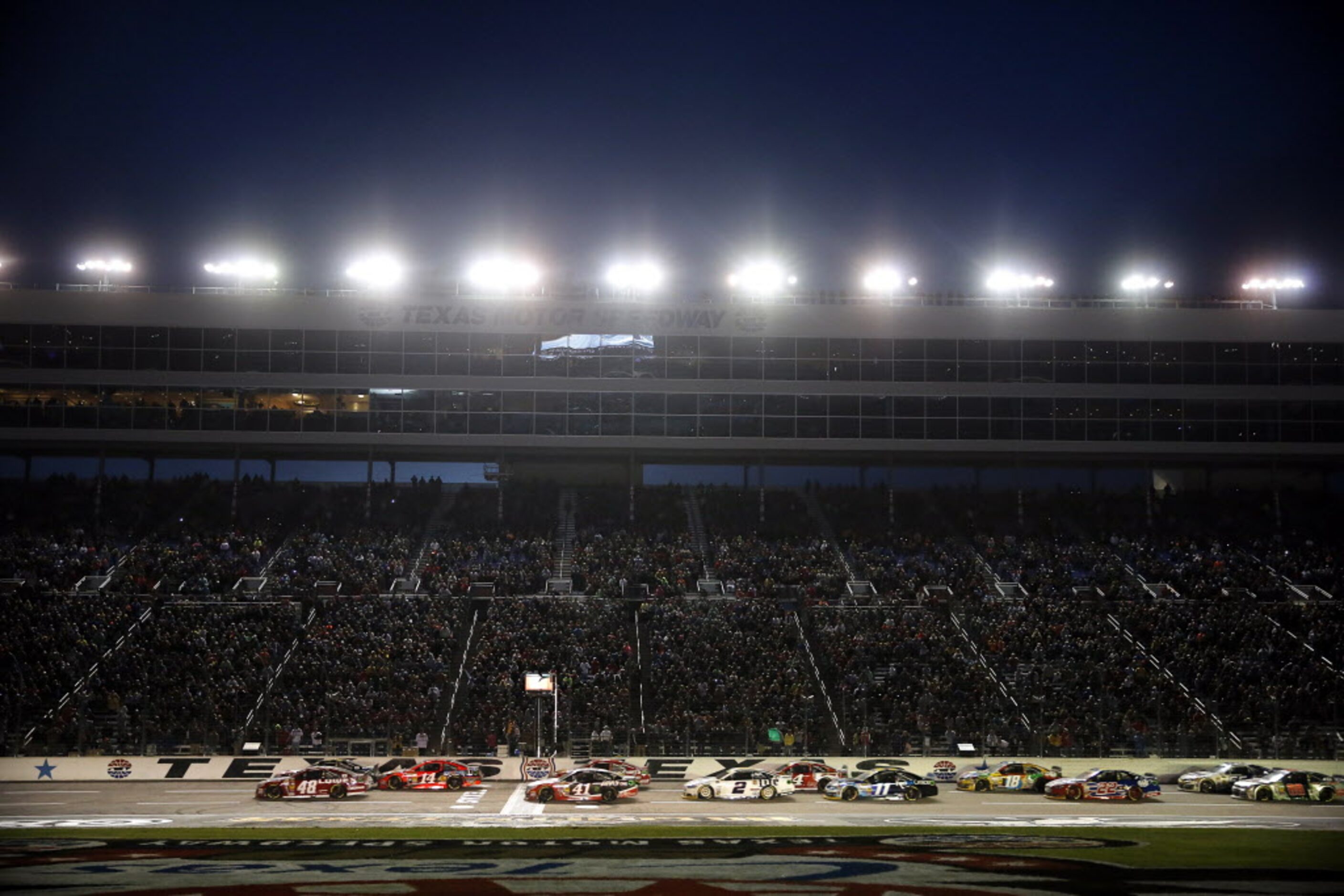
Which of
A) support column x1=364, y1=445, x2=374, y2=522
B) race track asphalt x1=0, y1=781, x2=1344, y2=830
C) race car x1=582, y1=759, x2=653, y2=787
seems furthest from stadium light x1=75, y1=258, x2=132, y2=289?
race car x1=582, y1=759, x2=653, y2=787

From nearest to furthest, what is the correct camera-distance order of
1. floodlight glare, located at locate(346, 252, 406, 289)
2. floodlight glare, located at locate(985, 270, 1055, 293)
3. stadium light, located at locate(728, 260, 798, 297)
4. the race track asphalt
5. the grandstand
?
the race track asphalt, the grandstand, floodlight glare, located at locate(346, 252, 406, 289), stadium light, located at locate(728, 260, 798, 297), floodlight glare, located at locate(985, 270, 1055, 293)

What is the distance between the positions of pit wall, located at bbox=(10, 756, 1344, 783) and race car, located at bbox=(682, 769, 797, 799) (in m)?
3.14

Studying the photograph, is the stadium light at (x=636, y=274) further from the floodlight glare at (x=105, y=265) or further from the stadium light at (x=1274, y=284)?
the stadium light at (x=1274, y=284)

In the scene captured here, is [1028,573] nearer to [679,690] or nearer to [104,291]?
[679,690]

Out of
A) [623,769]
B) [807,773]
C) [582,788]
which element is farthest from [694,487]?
[582,788]

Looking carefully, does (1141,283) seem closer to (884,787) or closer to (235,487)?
(884,787)

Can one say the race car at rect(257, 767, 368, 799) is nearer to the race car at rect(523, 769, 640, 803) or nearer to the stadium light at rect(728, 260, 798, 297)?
the race car at rect(523, 769, 640, 803)

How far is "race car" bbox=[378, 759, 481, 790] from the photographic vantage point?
39375 mm

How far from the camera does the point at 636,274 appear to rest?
66.9 meters

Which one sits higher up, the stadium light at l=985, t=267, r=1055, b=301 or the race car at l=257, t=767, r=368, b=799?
the stadium light at l=985, t=267, r=1055, b=301

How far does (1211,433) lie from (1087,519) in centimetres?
843

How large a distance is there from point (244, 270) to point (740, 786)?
4312 cm

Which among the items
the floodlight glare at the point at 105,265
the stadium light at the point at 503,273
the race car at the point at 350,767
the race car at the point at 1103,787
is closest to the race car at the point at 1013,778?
the race car at the point at 1103,787

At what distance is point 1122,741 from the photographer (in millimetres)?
45469
